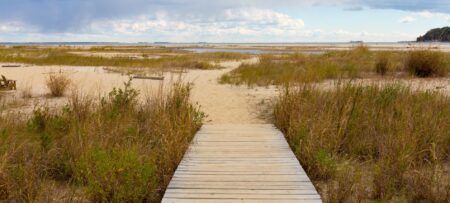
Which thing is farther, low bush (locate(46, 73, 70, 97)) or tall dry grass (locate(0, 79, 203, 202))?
low bush (locate(46, 73, 70, 97))

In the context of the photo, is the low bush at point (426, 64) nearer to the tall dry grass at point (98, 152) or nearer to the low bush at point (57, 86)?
the tall dry grass at point (98, 152)

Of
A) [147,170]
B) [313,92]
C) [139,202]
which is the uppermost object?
[313,92]

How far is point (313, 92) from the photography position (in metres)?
6.97

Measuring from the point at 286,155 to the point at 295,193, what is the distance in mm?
1201

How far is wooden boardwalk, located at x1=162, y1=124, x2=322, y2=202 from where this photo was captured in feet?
11.3

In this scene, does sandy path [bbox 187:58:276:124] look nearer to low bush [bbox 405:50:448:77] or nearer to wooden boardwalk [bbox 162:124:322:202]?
wooden boardwalk [bbox 162:124:322:202]

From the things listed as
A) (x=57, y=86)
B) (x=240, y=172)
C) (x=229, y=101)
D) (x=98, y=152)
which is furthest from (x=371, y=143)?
(x=57, y=86)

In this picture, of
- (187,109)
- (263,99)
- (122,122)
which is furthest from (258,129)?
(263,99)

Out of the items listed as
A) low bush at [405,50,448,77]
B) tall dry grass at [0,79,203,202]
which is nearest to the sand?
tall dry grass at [0,79,203,202]

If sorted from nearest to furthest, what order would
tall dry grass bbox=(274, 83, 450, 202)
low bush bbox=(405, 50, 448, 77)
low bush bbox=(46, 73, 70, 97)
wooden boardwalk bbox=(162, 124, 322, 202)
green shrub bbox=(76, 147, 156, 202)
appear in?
wooden boardwalk bbox=(162, 124, 322, 202), green shrub bbox=(76, 147, 156, 202), tall dry grass bbox=(274, 83, 450, 202), low bush bbox=(46, 73, 70, 97), low bush bbox=(405, 50, 448, 77)

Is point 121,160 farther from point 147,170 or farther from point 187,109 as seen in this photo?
point 187,109

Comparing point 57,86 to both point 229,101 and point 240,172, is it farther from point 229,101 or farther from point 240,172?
point 240,172

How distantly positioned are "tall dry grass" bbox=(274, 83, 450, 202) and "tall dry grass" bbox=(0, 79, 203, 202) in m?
1.66

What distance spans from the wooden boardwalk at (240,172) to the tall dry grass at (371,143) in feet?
1.20
